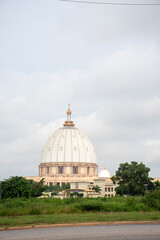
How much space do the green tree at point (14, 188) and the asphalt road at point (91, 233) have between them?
25158 millimetres

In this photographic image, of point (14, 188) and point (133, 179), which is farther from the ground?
point (133, 179)

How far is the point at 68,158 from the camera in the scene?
460 ft

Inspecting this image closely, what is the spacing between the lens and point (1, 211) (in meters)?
19.0

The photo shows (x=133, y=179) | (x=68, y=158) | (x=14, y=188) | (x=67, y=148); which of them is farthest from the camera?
(x=67, y=148)

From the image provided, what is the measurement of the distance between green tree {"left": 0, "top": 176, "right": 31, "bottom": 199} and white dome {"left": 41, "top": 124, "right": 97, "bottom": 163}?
99598mm

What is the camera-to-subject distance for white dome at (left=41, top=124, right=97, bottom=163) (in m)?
141

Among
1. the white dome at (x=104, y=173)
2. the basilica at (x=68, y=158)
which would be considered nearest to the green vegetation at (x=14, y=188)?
the basilica at (x=68, y=158)

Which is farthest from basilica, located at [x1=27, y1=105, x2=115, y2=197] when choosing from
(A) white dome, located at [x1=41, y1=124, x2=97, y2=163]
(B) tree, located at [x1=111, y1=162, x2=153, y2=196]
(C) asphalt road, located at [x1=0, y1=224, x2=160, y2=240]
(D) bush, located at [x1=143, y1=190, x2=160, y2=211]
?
(C) asphalt road, located at [x1=0, y1=224, x2=160, y2=240]

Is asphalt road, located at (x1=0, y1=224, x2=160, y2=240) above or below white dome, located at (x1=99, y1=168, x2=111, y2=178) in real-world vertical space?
below

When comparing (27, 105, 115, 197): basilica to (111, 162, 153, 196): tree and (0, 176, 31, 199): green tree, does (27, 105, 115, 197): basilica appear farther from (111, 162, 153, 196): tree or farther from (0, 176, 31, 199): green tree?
(0, 176, 31, 199): green tree

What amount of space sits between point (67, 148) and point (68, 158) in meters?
3.93

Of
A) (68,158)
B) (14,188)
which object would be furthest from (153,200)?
(68,158)

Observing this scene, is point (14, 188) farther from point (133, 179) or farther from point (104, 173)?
point (104, 173)

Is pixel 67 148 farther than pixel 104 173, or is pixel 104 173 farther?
pixel 67 148
